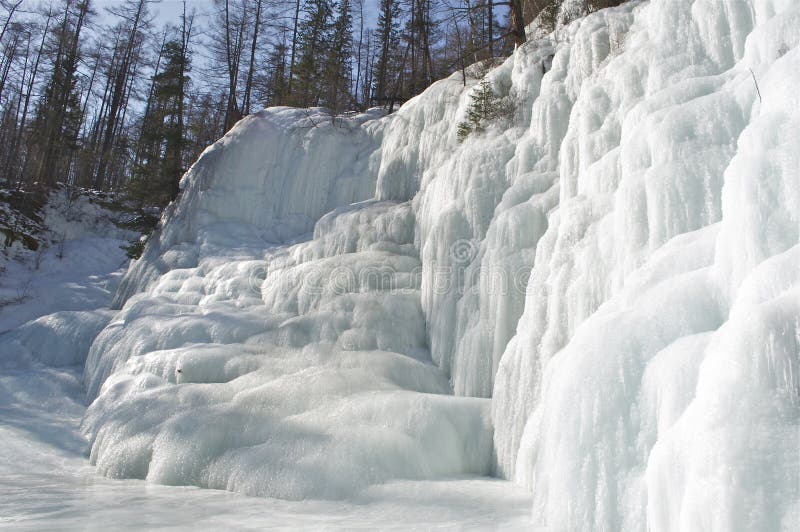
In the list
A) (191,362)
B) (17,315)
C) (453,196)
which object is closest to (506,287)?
(453,196)

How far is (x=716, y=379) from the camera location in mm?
2086

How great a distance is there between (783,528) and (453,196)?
6.99 metres

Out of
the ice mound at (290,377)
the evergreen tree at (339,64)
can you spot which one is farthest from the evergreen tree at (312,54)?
the ice mound at (290,377)

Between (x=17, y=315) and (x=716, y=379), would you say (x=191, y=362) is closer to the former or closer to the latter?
(x=716, y=379)

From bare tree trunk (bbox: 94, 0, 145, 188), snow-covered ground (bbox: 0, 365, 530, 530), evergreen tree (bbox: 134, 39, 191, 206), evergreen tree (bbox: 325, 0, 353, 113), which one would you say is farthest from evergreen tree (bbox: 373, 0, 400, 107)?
snow-covered ground (bbox: 0, 365, 530, 530)

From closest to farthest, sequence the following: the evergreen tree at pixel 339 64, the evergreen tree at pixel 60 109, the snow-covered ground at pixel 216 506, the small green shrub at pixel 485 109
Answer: the snow-covered ground at pixel 216 506 → the small green shrub at pixel 485 109 → the evergreen tree at pixel 339 64 → the evergreen tree at pixel 60 109

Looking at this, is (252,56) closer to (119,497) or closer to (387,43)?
(387,43)

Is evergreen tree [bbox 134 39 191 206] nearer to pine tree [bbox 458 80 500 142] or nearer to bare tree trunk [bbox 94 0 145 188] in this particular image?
bare tree trunk [bbox 94 0 145 188]

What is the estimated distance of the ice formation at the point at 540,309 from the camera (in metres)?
2.24

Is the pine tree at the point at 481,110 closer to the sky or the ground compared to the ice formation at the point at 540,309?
closer to the sky

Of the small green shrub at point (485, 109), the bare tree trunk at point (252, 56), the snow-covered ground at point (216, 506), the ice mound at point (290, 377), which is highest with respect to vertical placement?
the bare tree trunk at point (252, 56)

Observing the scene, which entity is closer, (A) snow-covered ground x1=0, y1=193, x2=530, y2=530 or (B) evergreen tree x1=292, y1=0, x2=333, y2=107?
(A) snow-covered ground x1=0, y1=193, x2=530, y2=530

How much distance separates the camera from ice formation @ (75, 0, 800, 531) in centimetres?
224

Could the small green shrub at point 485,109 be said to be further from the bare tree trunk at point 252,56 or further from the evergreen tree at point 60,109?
the evergreen tree at point 60,109
